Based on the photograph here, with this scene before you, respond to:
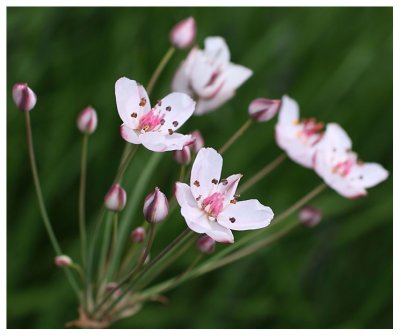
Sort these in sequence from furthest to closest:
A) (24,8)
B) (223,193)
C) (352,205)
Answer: (352,205) → (24,8) → (223,193)

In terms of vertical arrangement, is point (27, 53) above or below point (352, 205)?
above

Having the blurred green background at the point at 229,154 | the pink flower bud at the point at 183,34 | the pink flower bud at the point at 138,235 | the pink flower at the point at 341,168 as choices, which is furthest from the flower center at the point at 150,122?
the blurred green background at the point at 229,154

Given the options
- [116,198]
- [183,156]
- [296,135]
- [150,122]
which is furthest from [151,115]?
[296,135]

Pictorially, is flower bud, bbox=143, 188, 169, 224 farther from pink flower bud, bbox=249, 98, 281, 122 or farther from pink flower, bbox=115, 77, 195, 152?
pink flower bud, bbox=249, 98, 281, 122

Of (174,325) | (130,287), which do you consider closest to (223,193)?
(130,287)

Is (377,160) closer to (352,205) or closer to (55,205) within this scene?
(352,205)

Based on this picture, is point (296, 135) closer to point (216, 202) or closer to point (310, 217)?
point (310, 217)
